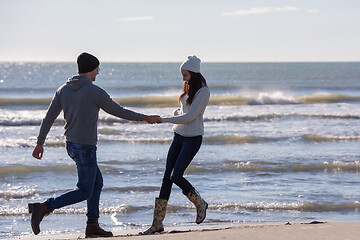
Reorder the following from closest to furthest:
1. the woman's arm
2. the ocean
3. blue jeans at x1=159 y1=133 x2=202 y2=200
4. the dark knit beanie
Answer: the dark knit beanie
the woman's arm
blue jeans at x1=159 y1=133 x2=202 y2=200
the ocean

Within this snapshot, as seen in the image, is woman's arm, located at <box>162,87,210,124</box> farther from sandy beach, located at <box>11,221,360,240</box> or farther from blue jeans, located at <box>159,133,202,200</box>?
sandy beach, located at <box>11,221,360,240</box>

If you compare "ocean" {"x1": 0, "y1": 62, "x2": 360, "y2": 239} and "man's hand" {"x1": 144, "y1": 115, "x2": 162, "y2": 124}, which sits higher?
"man's hand" {"x1": 144, "y1": 115, "x2": 162, "y2": 124}

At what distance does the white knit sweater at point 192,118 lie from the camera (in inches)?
238

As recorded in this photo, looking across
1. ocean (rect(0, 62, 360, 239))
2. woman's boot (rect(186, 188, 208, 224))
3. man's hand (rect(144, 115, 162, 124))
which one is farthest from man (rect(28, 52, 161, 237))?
ocean (rect(0, 62, 360, 239))

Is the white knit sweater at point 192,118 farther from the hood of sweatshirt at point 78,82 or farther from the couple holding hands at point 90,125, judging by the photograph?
the hood of sweatshirt at point 78,82

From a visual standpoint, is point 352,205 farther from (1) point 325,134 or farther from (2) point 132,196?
(1) point 325,134

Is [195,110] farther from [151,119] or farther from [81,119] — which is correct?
[81,119]

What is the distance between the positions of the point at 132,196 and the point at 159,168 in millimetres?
2367

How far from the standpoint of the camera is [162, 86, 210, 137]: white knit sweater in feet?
19.8

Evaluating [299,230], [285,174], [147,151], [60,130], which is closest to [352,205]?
[285,174]

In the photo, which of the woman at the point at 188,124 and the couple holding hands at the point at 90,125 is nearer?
the couple holding hands at the point at 90,125

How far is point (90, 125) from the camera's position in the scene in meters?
5.70

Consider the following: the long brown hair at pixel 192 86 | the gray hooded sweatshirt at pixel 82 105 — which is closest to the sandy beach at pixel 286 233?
the gray hooded sweatshirt at pixel 82 105

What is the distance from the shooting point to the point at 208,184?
9.78 meters
